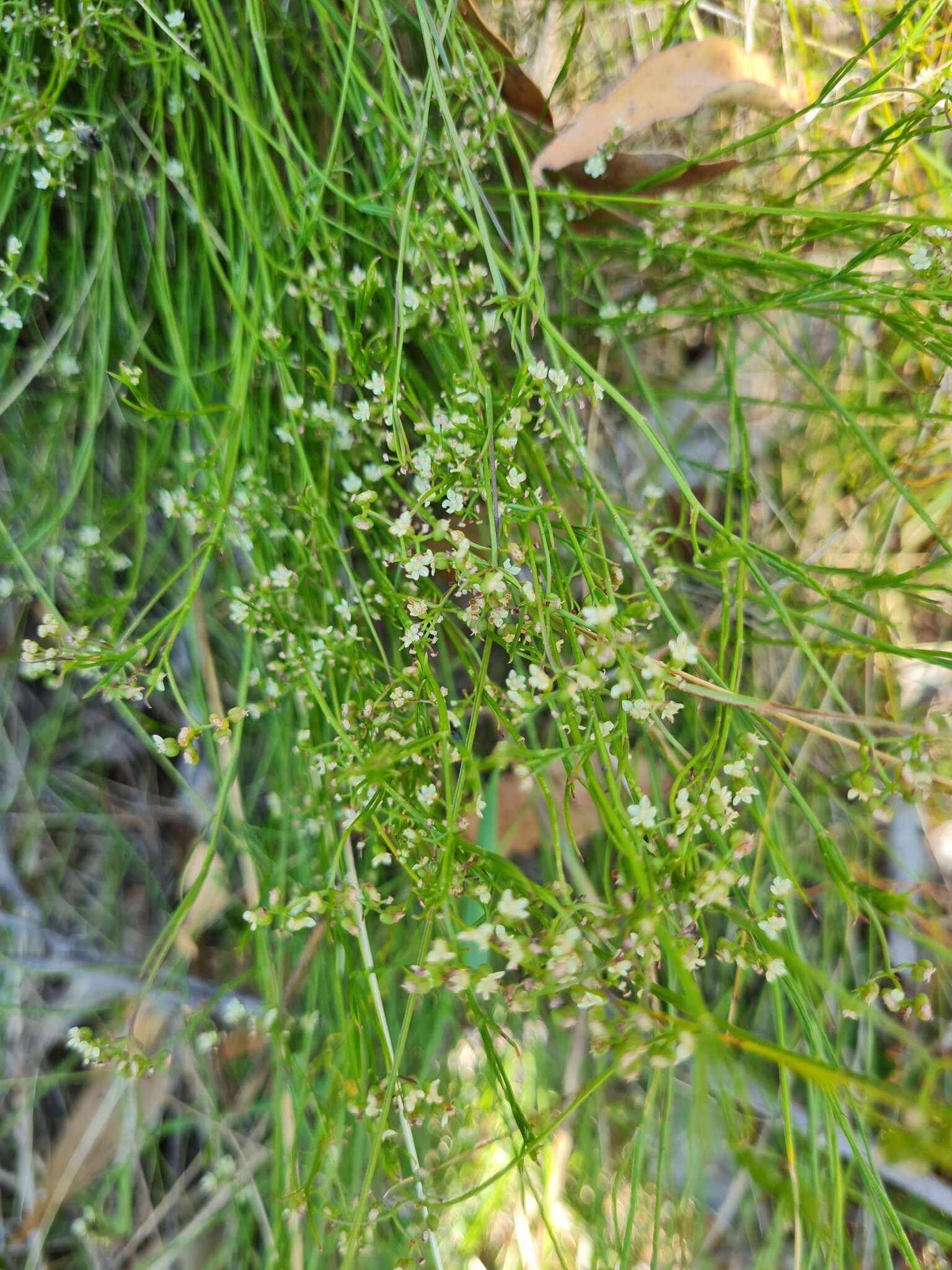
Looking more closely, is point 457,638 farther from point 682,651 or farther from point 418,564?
point 682,651

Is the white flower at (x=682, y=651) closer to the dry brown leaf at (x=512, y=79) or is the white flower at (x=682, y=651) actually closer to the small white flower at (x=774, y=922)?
the small white flower at (x=774, y=922)

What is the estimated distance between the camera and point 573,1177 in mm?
1733

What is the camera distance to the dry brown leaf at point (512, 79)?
1.34 meters

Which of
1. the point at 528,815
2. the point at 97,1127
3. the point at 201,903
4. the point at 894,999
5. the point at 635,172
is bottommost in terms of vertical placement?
the point at 97,1127

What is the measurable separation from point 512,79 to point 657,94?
25cm

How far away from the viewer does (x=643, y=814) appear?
2.99 ft

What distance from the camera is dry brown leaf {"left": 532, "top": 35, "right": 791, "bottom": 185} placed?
1389mm

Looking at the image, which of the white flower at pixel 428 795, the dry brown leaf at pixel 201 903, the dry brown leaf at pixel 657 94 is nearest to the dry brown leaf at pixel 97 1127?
the dry brown leaf at pixel 201 903

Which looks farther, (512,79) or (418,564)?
(512,79)

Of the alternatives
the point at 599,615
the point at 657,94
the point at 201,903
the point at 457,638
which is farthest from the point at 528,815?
the point at 657,94

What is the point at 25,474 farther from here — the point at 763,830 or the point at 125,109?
the point at 763,830

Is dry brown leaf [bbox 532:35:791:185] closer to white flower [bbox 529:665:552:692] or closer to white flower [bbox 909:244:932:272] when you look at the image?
white flower [bbox 909:244:932:272]

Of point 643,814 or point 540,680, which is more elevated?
point 540,680

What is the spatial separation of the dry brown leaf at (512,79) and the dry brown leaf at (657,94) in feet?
0.32
